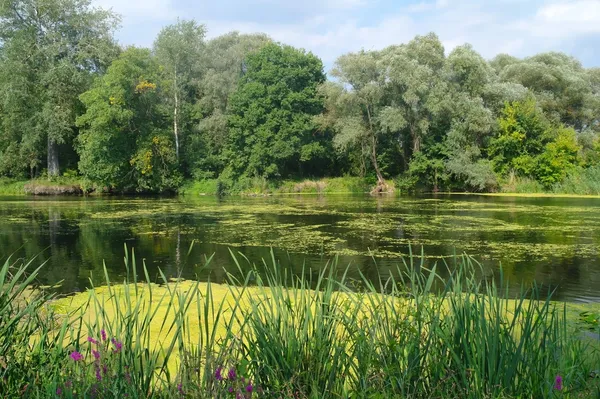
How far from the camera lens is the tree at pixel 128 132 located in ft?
94.7

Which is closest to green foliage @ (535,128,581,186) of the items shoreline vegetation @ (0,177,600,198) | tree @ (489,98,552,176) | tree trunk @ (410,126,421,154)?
tree @ (489,98,552,176)

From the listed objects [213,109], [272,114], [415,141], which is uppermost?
[213,109]

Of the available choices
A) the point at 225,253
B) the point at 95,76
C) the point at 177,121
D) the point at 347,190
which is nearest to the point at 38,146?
the point at 95,76

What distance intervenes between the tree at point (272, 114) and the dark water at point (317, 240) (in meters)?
15.3

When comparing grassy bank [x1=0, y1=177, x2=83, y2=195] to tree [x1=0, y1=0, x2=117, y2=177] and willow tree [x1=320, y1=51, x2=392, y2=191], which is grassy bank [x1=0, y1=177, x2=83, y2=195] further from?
willow tree [x1=320, y1=51, x2=392, y2=191]

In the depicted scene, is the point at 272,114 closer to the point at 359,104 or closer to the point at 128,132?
the point at 359,104

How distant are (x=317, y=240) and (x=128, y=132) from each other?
24.2 metres

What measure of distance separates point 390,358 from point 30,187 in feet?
106

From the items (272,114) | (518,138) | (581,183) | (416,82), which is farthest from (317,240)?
(272,114)

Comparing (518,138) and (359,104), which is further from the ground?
(359,104)

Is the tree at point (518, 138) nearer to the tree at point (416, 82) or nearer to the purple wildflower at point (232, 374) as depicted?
the tree at point (416, 82)

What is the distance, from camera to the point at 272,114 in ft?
109

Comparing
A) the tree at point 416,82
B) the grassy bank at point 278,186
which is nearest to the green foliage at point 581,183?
the tree at point 416,82

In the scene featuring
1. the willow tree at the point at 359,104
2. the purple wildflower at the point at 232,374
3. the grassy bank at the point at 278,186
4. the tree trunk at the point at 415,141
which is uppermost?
the willow tree at the point at 359,104
